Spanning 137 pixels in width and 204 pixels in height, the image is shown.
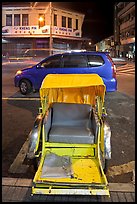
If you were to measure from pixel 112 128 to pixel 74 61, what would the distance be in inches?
204

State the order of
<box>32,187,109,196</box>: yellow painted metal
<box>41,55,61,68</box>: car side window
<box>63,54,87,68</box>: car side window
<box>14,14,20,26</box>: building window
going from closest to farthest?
<box>32,187,109,196</box>: yellow painted metal
<box>63,54,87,68</box>: car side window
<box>41,55,61,68</box>: car side window
<box>14,14,20,26</box>: building window

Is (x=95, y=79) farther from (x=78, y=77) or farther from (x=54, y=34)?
(x=54, y=34)

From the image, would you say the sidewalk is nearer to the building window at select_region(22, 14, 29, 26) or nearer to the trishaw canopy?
the trishaw canopy

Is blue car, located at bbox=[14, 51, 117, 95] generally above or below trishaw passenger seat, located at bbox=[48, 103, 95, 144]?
above

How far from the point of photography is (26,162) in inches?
207

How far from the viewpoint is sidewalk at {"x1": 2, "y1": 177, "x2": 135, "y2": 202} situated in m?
3.90

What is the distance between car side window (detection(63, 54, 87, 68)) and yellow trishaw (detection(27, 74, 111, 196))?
19.9 ft

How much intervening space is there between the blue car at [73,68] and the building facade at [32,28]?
2313 centimetres

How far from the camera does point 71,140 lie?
4.56 m

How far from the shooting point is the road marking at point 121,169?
15.9 ft

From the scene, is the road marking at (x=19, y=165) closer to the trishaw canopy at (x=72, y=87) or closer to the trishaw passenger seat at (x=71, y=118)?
the trishaw passenger seat at (x=71, y=118)

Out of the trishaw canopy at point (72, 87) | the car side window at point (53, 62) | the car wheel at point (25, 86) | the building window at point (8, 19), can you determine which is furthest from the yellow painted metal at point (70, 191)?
the building window at point (8, 19)

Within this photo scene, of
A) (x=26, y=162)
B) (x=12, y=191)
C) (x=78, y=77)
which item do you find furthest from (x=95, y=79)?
(x=12, y=191)

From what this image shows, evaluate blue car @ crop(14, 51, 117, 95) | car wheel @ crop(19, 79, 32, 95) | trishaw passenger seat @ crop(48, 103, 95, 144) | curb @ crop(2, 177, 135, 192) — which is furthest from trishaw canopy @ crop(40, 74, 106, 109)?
car wheel @ crop(19, 79, 32, 95)
